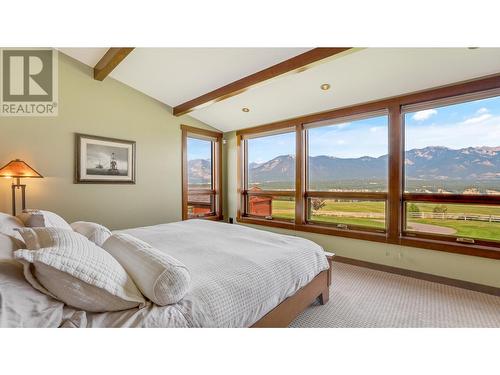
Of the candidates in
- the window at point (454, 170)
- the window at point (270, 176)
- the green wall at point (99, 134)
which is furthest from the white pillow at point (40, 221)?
the window at point (454, 170)

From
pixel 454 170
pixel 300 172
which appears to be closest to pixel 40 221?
pixel 300 172

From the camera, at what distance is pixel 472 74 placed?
2.32 meters

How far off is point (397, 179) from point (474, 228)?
3.02 ft

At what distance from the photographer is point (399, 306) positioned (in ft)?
6.70

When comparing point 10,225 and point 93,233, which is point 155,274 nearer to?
point 93,233

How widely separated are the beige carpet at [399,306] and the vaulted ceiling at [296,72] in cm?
226

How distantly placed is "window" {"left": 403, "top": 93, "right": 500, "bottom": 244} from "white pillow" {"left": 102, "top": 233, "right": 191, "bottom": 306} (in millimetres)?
3016

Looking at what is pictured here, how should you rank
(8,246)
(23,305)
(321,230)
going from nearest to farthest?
(23,305) < (8,246) < (321,230)

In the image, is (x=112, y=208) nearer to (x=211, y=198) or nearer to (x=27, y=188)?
(x=27, y=188)

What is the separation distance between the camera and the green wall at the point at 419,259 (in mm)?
2355
